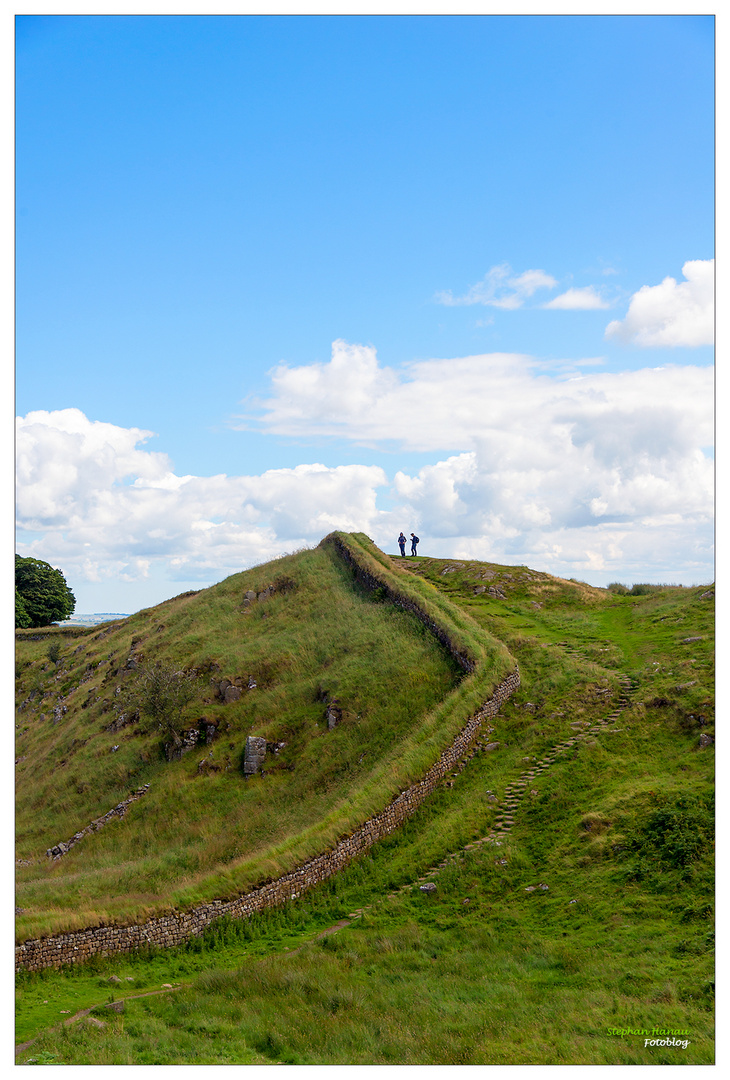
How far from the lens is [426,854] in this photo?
61.9ft

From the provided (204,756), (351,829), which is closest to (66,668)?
(204,756)

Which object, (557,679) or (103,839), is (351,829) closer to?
(557,679)

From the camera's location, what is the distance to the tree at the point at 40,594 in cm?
7675

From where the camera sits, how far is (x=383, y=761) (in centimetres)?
2347

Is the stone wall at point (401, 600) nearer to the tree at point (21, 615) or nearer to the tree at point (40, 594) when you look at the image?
the tree at point (21, 615)

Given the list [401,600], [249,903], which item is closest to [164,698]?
[401,600]

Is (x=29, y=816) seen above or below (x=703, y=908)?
below

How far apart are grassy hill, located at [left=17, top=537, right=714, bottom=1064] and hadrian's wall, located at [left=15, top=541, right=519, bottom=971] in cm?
36

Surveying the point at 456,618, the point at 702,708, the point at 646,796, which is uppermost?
the point at 456,618

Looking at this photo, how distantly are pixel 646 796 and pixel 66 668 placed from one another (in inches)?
1976

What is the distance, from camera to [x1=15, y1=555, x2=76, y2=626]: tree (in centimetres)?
7675

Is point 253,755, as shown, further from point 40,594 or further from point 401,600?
point 40,594

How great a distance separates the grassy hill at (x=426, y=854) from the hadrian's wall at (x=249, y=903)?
1.19 feet

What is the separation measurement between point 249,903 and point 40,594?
70948mm
